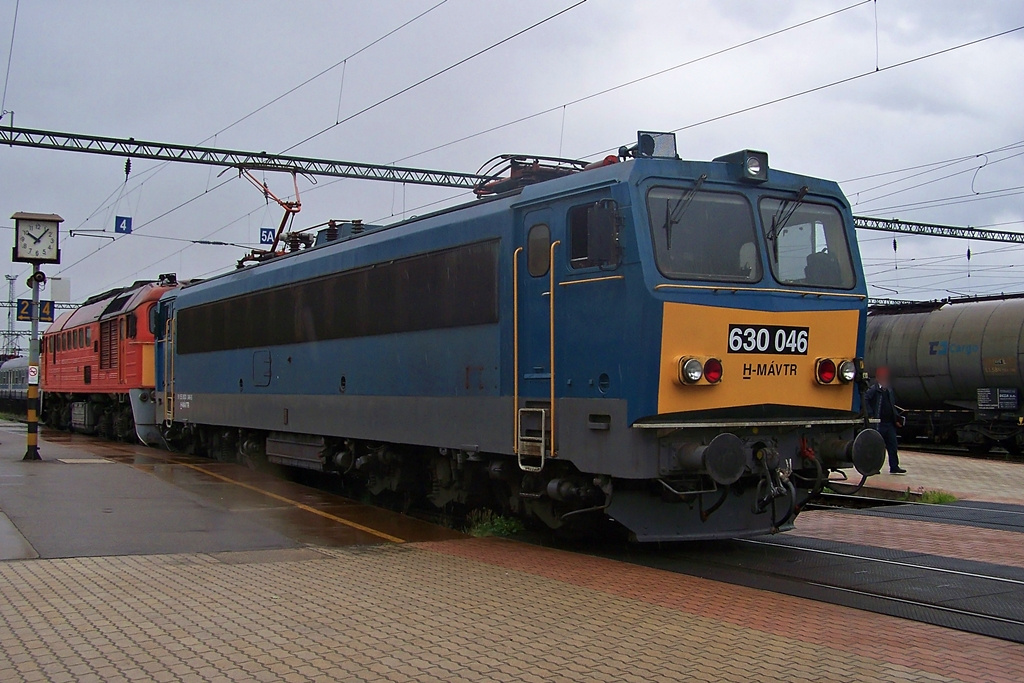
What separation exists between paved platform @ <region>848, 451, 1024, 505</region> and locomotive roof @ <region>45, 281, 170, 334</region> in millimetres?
15650

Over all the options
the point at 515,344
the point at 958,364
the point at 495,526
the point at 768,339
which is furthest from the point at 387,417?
the point at 958,364

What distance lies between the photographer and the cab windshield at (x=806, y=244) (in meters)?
8.88

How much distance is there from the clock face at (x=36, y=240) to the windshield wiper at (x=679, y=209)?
1322 cm

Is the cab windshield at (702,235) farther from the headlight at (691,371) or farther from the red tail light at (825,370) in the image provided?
the red tail light at (825,370)

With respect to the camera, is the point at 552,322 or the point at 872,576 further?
the point at 552,322

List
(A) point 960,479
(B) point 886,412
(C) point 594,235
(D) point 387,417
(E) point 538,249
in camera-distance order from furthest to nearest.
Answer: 1. (B) point 886,412
2. (A) point 960,479
3. (D) point 387,417
4. (E) point 538,249
5. (C) point 594,235

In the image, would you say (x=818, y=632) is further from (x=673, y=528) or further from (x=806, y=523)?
(x=806, y=523)

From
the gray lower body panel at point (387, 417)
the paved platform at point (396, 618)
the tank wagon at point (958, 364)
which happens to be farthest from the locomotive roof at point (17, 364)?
the paved platform at point (396, 618)

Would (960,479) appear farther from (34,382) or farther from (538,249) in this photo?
(34,382)

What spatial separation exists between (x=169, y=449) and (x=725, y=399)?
53.2ft

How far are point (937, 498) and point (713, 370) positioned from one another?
6778 mm

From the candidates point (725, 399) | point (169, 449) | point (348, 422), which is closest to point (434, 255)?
point (348, 422)

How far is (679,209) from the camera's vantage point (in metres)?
8.42

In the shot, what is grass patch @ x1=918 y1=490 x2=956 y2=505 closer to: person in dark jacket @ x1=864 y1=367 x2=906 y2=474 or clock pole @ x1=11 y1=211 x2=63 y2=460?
person in dark jacket @ x1=864 y1=367 x2=906 y2=474
